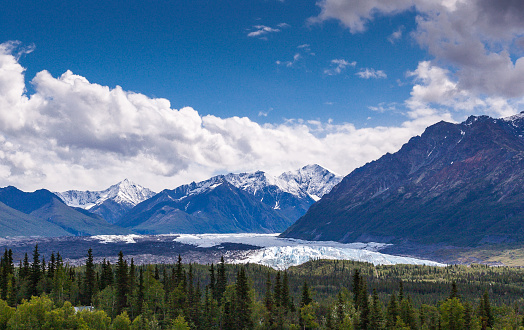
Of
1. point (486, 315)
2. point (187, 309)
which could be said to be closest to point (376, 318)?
point (486, 315)

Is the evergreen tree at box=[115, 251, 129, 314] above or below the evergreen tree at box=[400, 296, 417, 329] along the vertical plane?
above

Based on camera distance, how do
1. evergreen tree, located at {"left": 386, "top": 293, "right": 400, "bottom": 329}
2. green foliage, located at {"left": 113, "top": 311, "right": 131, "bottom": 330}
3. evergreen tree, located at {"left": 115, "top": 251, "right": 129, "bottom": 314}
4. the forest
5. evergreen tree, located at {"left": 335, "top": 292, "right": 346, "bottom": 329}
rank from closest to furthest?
green foliage, located at {"left": 113, "top": 311, "right": 131, "bottom": 330} → the forest → evergreen tree, located at {"left": 386, "top": 293, "right": 400, "bottom": 329} → evergreen tree, located at {"left": 335, "top": 292, "right": 346, "bottom": 329} → evergreen tree, located at {"left": 115, "top": 251, "right": 129, "bottom": 314}

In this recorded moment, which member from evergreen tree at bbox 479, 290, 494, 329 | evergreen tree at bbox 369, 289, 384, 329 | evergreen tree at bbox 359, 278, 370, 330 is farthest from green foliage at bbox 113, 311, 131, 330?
evergreen tree at bbox 479, 290, 494, 329

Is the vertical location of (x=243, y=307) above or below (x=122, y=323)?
above

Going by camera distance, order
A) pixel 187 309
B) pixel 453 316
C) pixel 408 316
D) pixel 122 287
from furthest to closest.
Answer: pixel 122 287 < pixel 408 316 < pixel 187 309 < pixel 453 316

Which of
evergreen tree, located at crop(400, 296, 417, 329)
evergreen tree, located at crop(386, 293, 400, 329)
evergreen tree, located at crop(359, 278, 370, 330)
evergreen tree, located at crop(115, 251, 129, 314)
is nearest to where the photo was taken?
evergreen tree, located at crop(386, 293, 400, 329)

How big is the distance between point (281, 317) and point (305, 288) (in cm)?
1563

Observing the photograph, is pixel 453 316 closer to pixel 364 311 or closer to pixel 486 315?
pixel 486 315

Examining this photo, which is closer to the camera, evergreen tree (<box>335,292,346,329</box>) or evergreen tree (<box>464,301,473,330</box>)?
evergreen tree (<box>335,292,346,329</box>)

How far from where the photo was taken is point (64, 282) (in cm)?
17638

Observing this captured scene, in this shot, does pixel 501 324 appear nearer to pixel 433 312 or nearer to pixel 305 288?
pixel 433 312

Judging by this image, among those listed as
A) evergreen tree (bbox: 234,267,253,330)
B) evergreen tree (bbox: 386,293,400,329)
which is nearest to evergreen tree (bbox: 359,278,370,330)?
evergreen tree (bbox: 386,293,400,329)

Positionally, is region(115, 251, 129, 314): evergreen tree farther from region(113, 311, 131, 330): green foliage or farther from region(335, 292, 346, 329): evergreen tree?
region(335, 292, 346, 329): evergreen tree

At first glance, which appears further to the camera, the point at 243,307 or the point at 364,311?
the point at 243,307
